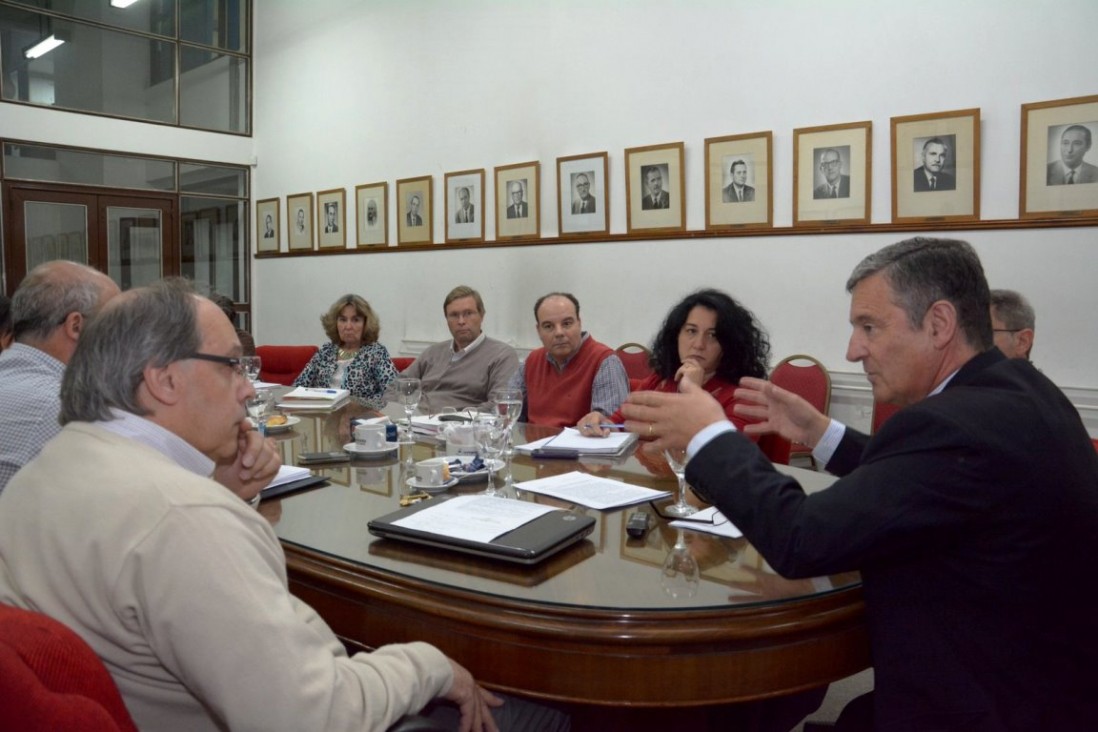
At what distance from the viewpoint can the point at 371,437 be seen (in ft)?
8.13

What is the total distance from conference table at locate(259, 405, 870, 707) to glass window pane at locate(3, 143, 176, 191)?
768 cm

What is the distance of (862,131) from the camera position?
→ 444 centimetres

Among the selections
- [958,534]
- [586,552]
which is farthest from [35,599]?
[958,534]

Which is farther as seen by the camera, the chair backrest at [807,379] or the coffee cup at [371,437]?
the chair backrest at [807,379]

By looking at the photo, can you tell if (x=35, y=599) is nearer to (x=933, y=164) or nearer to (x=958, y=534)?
(x=958, y=534)

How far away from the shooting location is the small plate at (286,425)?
2.97 meters

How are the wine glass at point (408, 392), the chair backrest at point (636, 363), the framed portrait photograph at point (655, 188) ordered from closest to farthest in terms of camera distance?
the wine glass at point (408, 392)
the chair backrest at point (636, 363)
the framed portrait photograph at point (655, 188)

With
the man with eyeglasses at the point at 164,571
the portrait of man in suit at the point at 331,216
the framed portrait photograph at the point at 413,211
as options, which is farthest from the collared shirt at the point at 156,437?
the portrait of man in suit at the point at 331,216

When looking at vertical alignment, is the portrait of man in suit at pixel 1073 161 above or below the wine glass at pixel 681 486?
above

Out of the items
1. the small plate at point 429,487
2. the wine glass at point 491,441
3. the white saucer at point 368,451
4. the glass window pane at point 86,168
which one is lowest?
the small plate at point 429,487

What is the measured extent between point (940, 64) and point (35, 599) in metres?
4.57

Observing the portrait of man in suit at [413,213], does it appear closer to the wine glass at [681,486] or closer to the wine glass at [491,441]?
the wine glass at [491,441]

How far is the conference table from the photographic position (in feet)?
4.09

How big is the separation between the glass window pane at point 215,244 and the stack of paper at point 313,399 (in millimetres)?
5442
